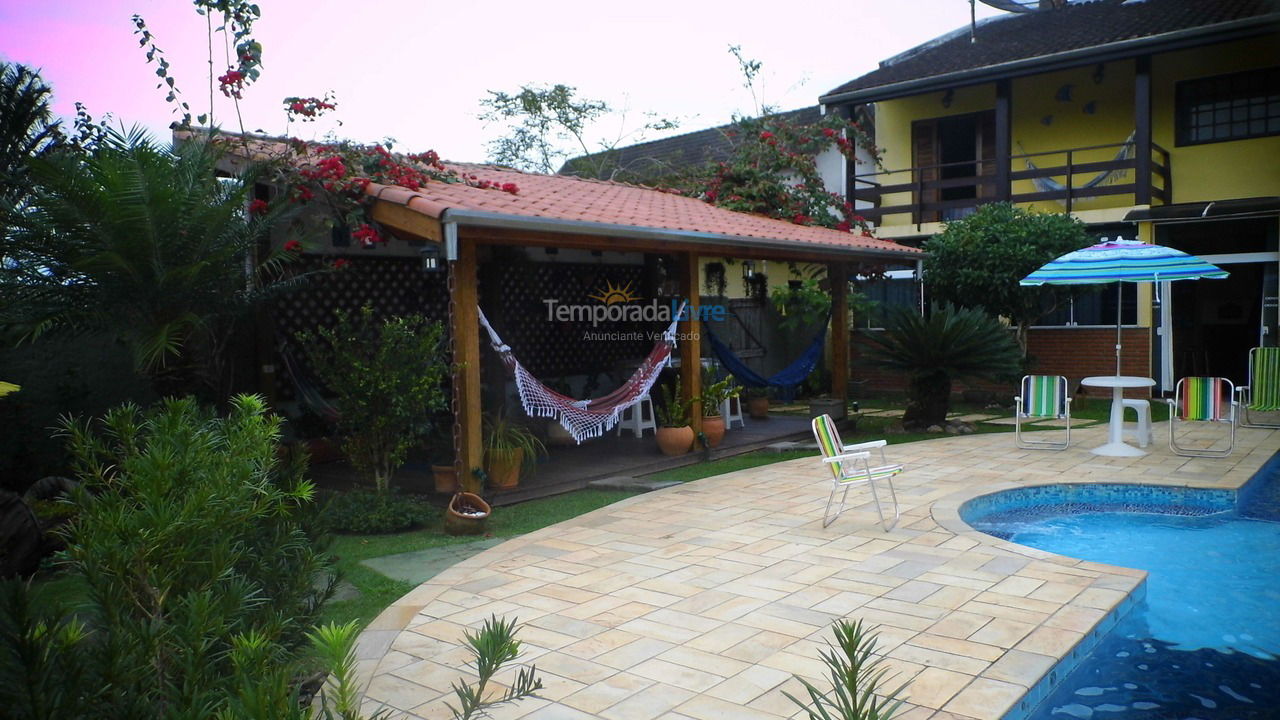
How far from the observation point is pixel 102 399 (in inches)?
270

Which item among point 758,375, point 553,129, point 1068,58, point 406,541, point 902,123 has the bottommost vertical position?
point 406,541

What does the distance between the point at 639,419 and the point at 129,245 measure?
5314 millimetres

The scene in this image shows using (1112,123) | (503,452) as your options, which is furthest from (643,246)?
(1112,123)

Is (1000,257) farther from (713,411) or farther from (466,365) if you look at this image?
(466,365)

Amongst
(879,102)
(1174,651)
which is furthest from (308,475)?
(879,102)

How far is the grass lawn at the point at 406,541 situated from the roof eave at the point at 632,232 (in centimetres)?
201

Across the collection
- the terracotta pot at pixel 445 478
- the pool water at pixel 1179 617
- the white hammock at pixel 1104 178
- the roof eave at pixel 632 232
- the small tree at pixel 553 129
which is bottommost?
the pool water at pixel 1179 617

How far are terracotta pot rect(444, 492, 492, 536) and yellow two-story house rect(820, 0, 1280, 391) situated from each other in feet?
30.8

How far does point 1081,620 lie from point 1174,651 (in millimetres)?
574

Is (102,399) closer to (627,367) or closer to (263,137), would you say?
(263,137)

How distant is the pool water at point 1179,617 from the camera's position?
142 inches

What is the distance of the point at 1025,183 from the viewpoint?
1498 centimetres

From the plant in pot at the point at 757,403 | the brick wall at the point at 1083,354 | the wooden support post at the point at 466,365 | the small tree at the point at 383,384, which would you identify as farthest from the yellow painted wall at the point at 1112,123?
the small tree at the point at 383,384

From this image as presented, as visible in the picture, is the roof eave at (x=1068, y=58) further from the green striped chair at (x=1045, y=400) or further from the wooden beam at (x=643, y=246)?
the green striped chair at (x=1045, y=400)
